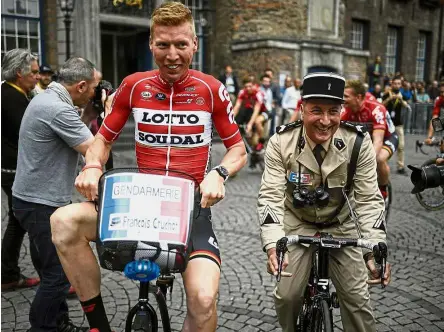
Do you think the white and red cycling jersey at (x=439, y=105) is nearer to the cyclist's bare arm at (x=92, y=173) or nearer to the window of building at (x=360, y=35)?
the cyclist's bare arm at (x=92, y=173)

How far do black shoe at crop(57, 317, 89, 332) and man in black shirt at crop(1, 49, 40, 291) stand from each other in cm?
108

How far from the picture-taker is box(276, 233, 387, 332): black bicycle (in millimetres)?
2262

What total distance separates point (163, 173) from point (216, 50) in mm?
18487

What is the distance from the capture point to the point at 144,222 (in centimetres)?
196

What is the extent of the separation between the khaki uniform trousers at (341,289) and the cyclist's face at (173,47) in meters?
1.25

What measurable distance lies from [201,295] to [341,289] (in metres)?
0.98

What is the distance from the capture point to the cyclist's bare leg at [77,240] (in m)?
2.24

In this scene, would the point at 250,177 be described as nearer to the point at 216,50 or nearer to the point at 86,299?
the point at 86,299

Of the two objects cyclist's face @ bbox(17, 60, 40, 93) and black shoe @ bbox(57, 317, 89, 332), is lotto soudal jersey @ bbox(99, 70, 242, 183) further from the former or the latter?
cyclist's face @ bbox(17, 60, 40, 93)

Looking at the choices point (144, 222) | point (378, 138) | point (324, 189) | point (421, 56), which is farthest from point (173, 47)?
point (421, 56)

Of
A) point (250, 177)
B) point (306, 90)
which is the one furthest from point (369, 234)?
point (250, 177)

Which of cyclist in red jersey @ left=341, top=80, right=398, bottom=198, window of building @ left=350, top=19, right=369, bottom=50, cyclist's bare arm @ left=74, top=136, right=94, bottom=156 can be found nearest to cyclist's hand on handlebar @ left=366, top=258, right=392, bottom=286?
cyclist's bare arm @ left=74, top=136, right=94, bottom=156

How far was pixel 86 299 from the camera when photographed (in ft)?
7.78

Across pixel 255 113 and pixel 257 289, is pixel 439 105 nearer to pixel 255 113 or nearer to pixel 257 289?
pixel 255 113
